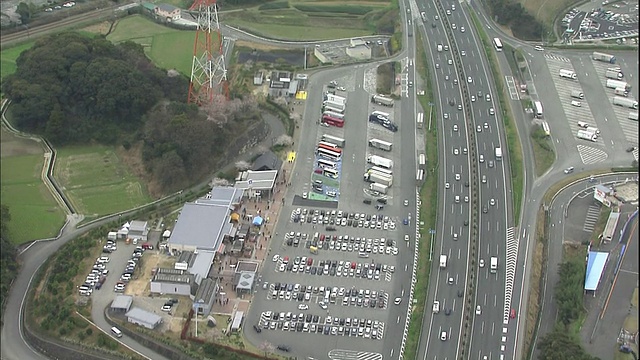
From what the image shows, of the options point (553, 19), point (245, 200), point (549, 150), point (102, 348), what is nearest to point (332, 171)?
point (245, 200)

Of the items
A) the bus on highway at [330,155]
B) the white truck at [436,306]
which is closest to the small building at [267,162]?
the bus on highway at [330,155]

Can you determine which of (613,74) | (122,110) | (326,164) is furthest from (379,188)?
(613,74)

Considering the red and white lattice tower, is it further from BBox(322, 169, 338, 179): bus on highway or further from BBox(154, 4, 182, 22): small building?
BBox(154, 4, 182, 22): small building

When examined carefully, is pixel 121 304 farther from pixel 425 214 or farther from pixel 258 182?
pixel 425 214

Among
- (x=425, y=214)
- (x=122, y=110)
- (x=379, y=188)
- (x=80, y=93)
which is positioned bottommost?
(x=425, y=214)

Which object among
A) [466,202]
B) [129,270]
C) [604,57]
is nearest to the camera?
[129,270]

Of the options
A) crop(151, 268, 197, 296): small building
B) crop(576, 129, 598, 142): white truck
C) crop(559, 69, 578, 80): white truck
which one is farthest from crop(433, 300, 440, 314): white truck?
crop(559, 69, 578, 80): white truck
